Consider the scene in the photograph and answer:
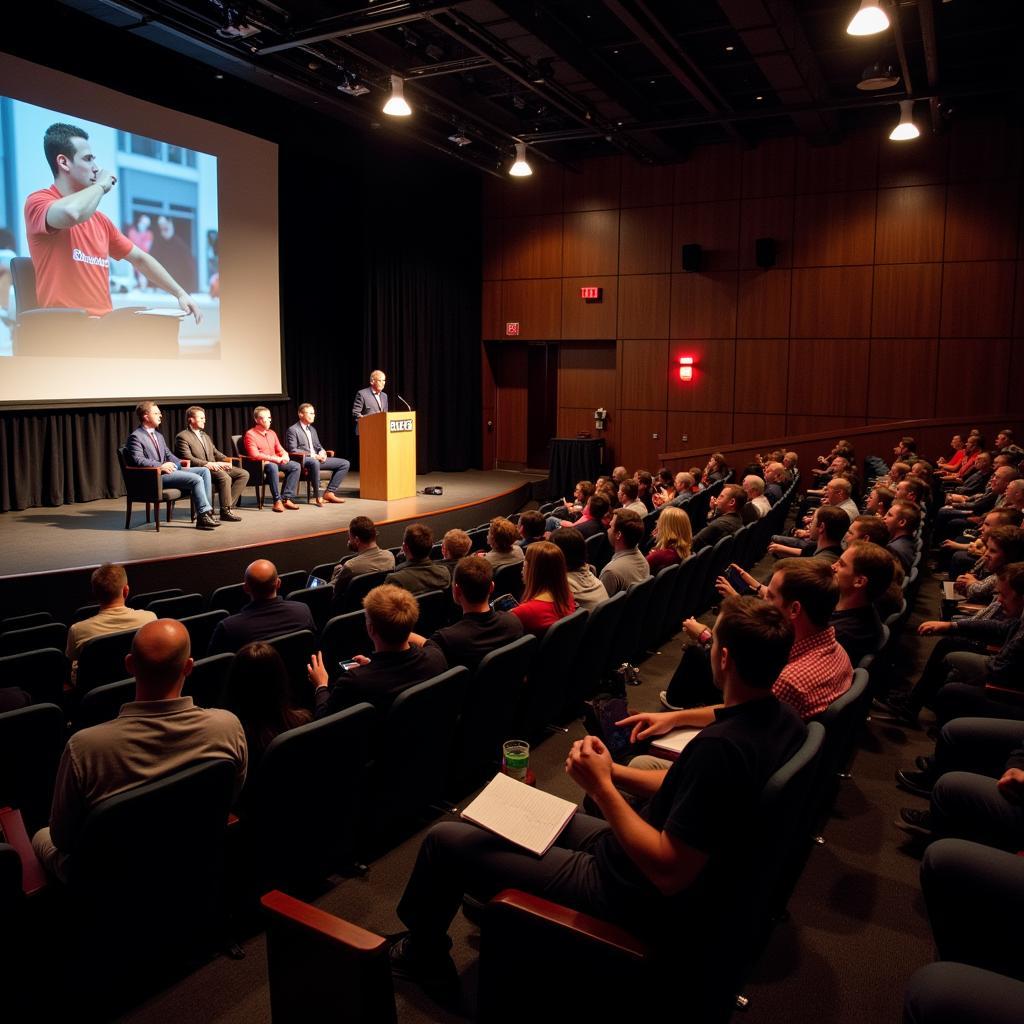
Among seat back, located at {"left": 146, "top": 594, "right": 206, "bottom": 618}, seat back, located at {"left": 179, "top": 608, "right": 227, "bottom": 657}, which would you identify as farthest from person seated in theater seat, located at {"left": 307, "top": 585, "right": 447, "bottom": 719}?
seat back, located at {"left": 146, "top": 594, "right": 206, "bottom": 618}

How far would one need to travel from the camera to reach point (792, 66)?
339 inches

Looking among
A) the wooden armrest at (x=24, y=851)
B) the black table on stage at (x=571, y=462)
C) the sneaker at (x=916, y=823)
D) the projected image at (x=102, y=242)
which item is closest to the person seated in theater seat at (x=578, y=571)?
the sneaker at (x=916, y=823)

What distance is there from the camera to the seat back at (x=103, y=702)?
3.02 metres

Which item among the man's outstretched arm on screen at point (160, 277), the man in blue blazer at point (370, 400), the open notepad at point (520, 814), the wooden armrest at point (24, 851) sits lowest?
the wooden armrest at point (24, 851)

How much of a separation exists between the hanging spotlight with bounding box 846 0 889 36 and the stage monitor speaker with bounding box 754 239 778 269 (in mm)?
6254

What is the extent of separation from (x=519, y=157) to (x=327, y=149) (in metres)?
2.71

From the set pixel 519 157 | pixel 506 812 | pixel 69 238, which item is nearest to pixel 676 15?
pixel 519 157

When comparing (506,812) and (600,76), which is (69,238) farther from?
(506,812)

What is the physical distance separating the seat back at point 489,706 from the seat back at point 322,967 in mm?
1485

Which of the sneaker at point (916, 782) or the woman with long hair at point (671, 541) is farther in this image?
the woman with long hair at point (671, 541)

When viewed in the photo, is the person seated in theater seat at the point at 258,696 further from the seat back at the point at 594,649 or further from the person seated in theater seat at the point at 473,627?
the seat back at the point at 594,649

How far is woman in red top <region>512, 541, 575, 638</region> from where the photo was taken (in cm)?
382

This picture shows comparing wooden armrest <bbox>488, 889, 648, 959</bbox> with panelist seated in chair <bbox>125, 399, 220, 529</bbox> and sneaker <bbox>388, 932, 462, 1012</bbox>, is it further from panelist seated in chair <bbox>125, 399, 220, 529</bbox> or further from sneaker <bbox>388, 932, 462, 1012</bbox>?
panelist seated in chair <bbox>125, 399, 220, 529</bbox>

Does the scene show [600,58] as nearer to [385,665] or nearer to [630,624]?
[630,624]
